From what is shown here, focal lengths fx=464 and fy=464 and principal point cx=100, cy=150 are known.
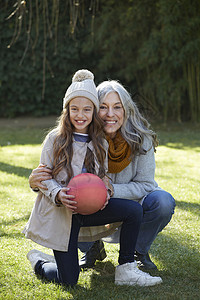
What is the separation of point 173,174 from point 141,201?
2.79 metres

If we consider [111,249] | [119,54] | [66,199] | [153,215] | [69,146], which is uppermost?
[119,54]

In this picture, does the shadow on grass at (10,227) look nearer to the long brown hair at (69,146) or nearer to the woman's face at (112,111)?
the long brown hair at (69,146)

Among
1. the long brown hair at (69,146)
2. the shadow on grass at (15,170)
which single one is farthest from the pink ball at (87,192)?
Result: the shadow on grass at (15,170)

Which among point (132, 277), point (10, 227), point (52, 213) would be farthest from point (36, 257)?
point (10, 227)

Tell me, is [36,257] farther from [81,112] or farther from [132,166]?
[81,112]

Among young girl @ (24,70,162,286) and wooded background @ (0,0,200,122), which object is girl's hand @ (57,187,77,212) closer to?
young girl @ (24,70,162,286)

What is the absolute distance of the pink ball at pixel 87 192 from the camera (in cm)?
254

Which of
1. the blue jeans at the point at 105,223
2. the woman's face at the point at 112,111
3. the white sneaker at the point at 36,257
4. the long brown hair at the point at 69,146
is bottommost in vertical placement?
the white sneaker at the point at 36,257

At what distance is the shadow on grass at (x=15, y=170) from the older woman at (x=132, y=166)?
276 cm

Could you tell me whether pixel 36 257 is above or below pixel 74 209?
below

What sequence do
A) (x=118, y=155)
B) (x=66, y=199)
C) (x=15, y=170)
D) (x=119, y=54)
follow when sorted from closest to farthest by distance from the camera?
(x=66, y=199) < (x=118, y=155) < (x=15, y=170) < (x=119, y=54)

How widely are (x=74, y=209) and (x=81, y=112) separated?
58 cm

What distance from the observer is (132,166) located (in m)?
3.00

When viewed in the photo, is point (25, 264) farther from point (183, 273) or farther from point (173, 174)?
point (173, 174)
